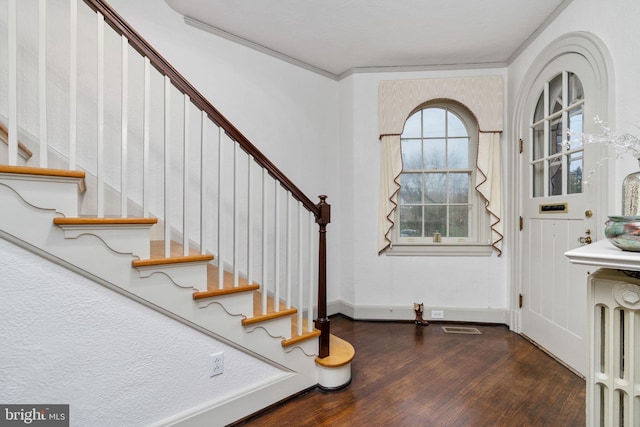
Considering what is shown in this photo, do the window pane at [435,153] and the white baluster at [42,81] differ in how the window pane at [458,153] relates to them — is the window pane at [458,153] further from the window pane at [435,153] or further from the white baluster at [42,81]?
the white baluster at [42,81]

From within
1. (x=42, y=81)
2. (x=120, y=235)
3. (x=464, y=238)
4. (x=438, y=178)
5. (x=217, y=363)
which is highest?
(x=42, y=81)

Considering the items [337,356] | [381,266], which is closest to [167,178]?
[337,356]

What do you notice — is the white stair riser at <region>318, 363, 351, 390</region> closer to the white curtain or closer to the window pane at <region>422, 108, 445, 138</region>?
the white curtain

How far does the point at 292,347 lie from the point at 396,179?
6.56 ft

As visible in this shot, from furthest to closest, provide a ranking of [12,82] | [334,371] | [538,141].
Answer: [538,141]
[334,371]
[12,82]

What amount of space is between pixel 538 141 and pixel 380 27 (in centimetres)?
169

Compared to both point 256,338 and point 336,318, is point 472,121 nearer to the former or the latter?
point 336,318

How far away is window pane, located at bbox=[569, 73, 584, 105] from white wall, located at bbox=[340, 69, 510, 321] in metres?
0.97

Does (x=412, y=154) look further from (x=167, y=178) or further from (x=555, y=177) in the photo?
(x=167, y=178)

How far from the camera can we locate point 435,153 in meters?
3.39

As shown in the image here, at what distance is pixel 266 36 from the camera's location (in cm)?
279

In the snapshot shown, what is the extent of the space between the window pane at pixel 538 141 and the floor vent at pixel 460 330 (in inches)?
66.3

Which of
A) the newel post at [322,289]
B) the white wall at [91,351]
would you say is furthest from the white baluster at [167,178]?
the newel post at [322,289]

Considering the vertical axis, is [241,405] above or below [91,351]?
below
